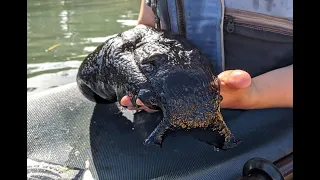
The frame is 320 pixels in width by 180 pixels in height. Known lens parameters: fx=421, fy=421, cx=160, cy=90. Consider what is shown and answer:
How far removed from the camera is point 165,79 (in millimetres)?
1507

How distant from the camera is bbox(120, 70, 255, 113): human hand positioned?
65.6 inches

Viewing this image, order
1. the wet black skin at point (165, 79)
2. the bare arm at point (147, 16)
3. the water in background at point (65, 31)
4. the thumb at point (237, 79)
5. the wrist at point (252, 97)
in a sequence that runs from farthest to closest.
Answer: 1. the water in background at point (65, 31)
2. the bare arm at point (147, 16)
3. the wrist at point (252, 97)
4. the thumb at point (237, 79)
5. the wet black skin at point (165, 79)

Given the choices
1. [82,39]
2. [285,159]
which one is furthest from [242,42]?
[82,39]

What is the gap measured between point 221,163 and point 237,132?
0.87ft

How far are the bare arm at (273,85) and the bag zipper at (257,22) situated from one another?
19cm

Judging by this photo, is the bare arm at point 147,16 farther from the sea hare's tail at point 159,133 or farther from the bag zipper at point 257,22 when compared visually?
the sea hare's tail at point 159,133

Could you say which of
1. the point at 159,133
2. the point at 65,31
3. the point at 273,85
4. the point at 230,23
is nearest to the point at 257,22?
the point at 230,23

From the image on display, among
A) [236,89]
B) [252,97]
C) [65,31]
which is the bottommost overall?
[65,31]

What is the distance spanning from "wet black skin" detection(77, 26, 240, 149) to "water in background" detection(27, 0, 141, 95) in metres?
2.43

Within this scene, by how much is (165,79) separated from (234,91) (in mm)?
437

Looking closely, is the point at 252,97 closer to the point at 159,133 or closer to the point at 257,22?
the point at 257,22

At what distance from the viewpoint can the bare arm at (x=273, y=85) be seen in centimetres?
195

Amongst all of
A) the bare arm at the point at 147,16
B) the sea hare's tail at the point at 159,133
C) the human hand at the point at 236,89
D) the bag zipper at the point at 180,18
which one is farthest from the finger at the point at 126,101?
the bare arm at the point at 147,16
